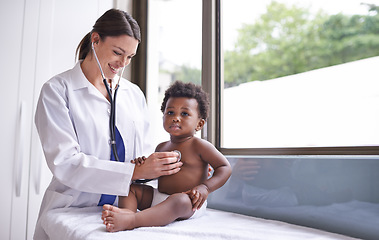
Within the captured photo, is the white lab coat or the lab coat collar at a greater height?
the lab coat collar

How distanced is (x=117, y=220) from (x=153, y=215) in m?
0.11

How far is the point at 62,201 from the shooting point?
1.23m

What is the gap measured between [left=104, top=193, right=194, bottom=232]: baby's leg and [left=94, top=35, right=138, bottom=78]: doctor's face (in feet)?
1.95

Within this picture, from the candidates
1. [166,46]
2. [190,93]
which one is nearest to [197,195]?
[190,93]

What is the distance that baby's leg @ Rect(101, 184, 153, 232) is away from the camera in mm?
939

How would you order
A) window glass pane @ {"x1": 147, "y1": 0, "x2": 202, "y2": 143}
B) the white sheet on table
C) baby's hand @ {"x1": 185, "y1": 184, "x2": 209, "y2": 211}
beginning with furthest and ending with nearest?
Answer: window glass pane @ {"x1": 147, "y1": 0, "x2": 202, "y2": 143}
baby's hand @ {"x1": 185, "y1": 184, "x2": 209, "y2": 211}
the white sheet on table

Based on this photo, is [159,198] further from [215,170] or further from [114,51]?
[114,51]

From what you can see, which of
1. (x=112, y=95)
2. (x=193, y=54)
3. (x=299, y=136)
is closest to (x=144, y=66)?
(x=193, y=54)

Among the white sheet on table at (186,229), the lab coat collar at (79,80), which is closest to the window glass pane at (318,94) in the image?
the white sheet on table at (186,229)

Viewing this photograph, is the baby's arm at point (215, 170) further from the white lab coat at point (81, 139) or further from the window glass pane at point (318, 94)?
the window glass pane at point (318, 94)

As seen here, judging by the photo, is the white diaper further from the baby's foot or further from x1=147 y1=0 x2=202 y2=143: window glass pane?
x1=147 y1=0 x2=202 y2=143: window glass pane

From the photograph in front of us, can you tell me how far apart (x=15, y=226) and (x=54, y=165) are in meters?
1.03

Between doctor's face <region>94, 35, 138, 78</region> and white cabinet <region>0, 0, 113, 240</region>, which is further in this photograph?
white cabinet <region>0, 0, 113, 240</region>

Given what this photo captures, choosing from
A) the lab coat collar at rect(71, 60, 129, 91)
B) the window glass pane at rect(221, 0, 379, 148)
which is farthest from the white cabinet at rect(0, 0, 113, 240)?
the window glass pane at rect(221, 0, 379, 148)
